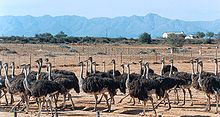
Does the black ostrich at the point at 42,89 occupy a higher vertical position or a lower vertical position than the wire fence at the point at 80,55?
higher

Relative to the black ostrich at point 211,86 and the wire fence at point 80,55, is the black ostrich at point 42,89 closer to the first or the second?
the black ostrich at point 211,86

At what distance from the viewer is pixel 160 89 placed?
15312 mm

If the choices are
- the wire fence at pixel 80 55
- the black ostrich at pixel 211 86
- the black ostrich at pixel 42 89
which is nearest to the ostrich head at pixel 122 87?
the black ostrich at pixel 211 86

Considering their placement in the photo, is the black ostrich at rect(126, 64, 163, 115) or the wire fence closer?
the black ostrich at rect(126, 64, 163, 115)

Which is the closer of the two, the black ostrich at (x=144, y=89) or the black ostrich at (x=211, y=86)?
the black ostrich at (x=144, y=89)

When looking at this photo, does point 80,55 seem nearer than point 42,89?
No

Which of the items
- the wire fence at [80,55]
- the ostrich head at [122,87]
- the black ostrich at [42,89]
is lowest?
the wire fence at [80,55]

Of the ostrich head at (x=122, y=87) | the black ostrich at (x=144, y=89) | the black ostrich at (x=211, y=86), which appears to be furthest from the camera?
the ostrich head at (x=122, y=87)

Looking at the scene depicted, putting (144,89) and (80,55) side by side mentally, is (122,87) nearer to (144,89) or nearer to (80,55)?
(144,89)

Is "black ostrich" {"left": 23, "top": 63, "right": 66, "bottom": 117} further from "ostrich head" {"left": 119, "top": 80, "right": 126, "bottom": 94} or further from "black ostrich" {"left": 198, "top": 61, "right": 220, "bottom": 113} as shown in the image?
"black ostrich" {"left": 198, "top": 61, "right": 220, "bottom": 113}

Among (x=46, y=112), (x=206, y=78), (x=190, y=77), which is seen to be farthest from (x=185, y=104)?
(x=46, y=112)

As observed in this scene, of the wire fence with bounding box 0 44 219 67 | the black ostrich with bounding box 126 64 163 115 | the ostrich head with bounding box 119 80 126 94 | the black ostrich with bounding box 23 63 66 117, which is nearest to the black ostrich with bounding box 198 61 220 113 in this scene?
the black ostrich with bounding box 126 64 163 115

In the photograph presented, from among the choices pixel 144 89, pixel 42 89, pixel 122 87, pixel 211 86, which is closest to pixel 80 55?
pixel 122 87

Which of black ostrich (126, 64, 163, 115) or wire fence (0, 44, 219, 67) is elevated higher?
black ostrich (126, 64, 163, 115)
